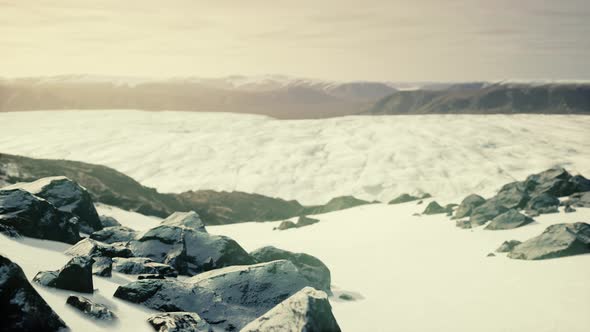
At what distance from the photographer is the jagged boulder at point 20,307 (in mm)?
4020

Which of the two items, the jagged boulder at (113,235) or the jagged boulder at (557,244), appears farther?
the jagged boulder at (113,235)

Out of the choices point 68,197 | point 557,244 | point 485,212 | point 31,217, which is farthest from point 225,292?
point 485,212

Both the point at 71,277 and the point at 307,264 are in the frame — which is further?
the point at 307,264

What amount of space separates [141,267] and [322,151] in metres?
46.3

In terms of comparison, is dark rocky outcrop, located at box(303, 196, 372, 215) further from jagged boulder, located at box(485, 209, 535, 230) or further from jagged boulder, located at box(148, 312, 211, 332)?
jagged boulder, located at box(148, 312, 211, 332)

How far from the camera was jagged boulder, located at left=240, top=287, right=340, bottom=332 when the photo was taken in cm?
452

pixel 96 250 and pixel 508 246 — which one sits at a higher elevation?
pixel 96 250

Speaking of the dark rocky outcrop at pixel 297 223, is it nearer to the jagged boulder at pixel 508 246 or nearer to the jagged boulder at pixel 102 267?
the jagged boulder at pixel 508 246

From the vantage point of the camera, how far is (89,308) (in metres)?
4.78

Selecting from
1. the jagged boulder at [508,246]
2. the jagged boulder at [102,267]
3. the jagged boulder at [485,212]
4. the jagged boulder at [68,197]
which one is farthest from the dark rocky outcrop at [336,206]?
the jagged boulder at [102,267]

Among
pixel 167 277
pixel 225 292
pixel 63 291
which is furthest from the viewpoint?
pixel 167 277

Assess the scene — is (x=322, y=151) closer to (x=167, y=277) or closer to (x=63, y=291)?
(x=167, y=277)

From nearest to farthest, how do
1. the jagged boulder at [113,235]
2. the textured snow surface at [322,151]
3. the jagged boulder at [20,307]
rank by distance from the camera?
the jagged boulder at [20,307], the jagged boulder at [113,235], the textured snow surface at [322,151]

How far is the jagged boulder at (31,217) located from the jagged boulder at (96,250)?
73 centimetres
